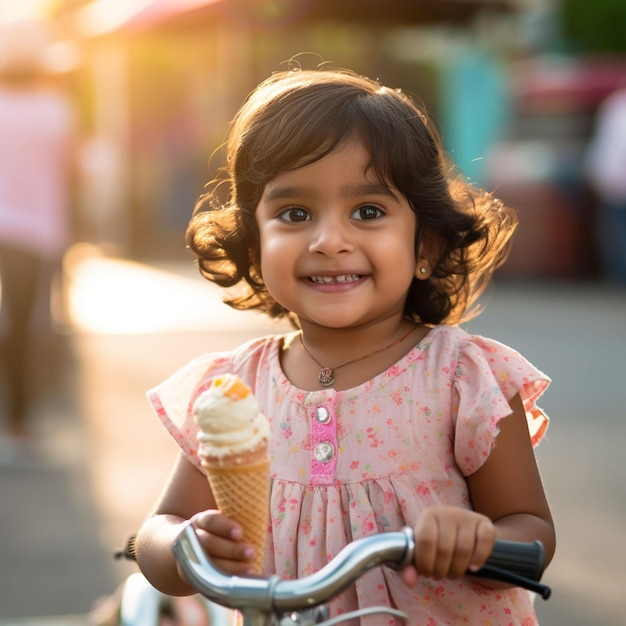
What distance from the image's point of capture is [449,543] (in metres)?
1.75

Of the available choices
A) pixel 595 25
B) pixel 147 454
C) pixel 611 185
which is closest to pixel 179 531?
pixel 147 454

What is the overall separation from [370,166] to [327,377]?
38 centimetres

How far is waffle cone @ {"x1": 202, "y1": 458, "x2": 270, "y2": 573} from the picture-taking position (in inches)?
66.4

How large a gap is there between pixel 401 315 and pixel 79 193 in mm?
5075

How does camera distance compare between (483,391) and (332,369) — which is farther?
(332,369)

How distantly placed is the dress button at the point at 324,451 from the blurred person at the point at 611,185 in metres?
10.6

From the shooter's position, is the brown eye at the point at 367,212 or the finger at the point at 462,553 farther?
the brown eye at the point at 367,212

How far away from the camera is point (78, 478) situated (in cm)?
625

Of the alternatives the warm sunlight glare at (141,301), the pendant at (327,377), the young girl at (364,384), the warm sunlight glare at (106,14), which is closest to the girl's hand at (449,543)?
the young girl at (364,384)

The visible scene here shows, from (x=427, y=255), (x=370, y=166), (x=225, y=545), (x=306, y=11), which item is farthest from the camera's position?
(x=306, y=11)

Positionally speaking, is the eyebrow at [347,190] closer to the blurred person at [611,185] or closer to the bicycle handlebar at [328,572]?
the bicycle handlebar at [328,572]

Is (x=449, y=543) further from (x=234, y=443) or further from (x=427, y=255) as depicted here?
(x=427, y=255)

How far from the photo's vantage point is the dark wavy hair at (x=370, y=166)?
2.24m

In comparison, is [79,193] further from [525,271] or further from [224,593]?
[525,271]
